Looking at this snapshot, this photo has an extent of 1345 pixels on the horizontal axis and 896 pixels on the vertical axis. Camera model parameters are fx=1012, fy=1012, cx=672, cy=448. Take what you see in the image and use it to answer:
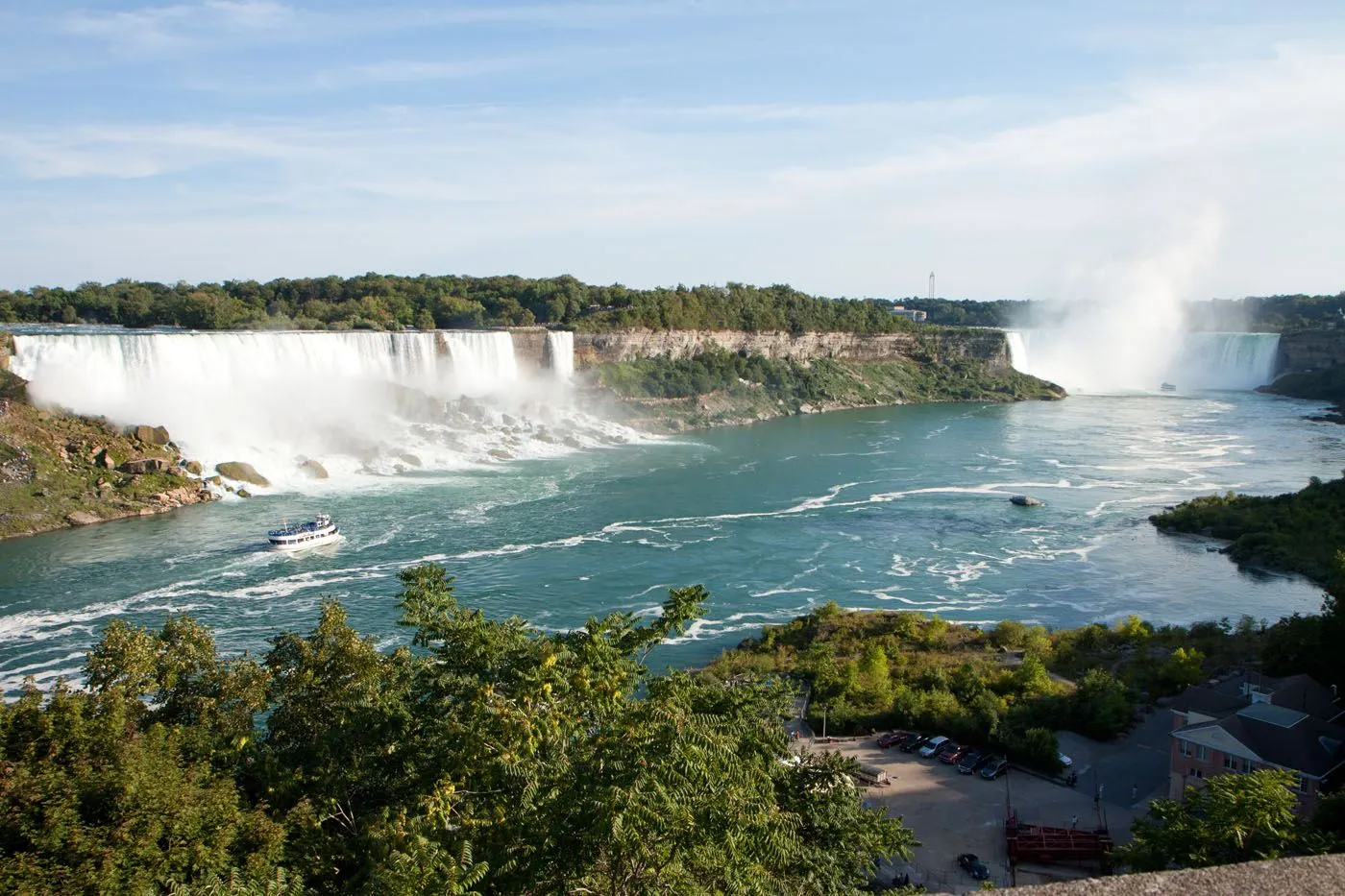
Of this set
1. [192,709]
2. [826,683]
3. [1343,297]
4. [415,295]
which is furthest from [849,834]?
[1343,297]

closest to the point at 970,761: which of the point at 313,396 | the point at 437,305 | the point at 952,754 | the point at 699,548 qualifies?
the point at 952,754

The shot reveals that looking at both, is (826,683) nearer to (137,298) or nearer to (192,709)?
(192,709)

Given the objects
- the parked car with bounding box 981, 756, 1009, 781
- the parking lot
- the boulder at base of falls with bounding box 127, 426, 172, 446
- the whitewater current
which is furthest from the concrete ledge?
the boulder at base of falls with bounding box 127, 426, 172, 446

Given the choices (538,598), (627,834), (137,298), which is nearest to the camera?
(627,834)

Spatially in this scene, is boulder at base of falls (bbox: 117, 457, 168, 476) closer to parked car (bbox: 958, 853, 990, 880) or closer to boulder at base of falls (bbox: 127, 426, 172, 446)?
boulder at base of falls (bbox: 127, 426, 172, 446)

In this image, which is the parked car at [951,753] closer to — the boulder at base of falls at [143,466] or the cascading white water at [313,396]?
the cascading white water at [313,396]
